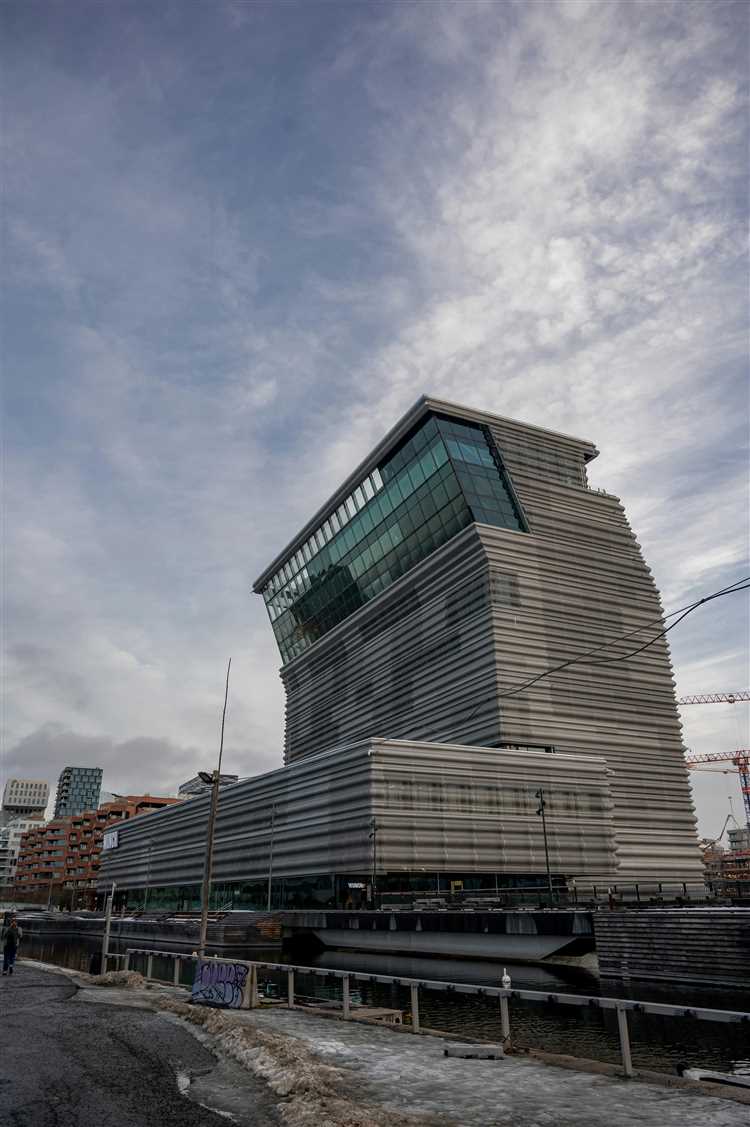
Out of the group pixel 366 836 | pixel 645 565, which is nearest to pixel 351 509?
pixel 645 565

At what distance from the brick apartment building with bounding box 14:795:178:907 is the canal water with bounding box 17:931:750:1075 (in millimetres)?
154316

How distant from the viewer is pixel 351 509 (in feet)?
357

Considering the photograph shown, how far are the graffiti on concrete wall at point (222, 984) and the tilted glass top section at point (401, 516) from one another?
225ft

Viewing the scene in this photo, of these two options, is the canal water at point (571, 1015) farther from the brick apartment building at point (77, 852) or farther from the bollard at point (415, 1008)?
the brick apartment building at point (77, 852)

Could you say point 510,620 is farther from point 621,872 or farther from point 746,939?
point 746,939

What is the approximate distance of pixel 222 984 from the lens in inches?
848

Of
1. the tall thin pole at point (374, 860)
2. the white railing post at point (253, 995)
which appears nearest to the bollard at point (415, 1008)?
the white railing post at point (253, 995)

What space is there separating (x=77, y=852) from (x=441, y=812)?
151 metres

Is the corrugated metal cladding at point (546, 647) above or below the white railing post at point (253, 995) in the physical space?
above

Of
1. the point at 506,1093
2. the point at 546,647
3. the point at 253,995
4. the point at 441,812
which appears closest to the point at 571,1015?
the point at 253,995

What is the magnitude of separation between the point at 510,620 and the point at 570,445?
30.2 metres

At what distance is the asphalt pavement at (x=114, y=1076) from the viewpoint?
10.6 m

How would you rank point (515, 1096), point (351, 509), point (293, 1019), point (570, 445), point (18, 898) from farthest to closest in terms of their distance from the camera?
point (18, 898) → point (351, 509) → point (570, 445) → point (293, 1019) → point (515, 1096)

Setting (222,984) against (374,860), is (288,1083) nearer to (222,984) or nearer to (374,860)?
(222,984)
